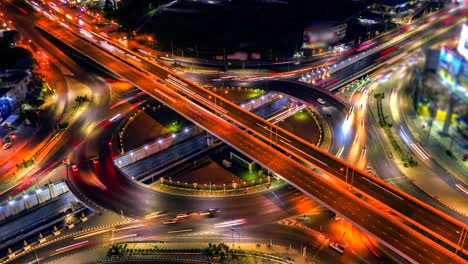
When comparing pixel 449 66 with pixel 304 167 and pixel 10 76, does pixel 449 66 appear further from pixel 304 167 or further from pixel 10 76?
pixel 10 76

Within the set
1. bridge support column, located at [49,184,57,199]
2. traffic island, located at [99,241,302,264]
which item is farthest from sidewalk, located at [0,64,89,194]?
traffic island, located at [99,241,302,264]

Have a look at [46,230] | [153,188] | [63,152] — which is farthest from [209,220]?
[63,152]

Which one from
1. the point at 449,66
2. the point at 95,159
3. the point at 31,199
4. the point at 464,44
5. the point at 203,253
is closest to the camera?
the point at 203,253

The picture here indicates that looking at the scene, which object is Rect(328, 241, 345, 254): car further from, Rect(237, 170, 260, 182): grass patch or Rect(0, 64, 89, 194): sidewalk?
Rect(0, 64, 89, 194): sidewalk

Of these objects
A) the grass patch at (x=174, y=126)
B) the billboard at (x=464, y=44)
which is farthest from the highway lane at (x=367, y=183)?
the billboard at (x=464, y=44)

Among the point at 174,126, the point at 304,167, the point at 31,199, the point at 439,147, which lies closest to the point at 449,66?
the point at 439,147

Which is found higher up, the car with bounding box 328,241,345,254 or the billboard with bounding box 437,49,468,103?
the billboard with bounding box 437,49,468,103

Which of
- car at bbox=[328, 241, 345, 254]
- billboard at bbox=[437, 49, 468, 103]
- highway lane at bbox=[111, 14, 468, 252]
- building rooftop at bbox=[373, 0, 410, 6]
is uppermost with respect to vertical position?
building rooftop at bbox=[373, 0, 410, 6]

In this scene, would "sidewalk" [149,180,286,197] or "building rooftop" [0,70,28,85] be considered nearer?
"sidewalk" [149,180,286,197]
